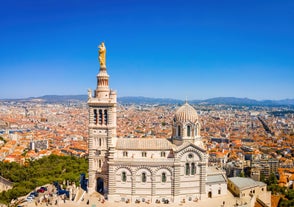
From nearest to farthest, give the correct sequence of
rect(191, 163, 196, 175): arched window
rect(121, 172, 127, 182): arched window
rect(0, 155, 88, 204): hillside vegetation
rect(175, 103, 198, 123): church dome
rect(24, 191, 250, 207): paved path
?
1. rect(24, 191, 250, 207): paved path
2. rect(121, 172, 127, 182): arched window
3. rect(191, 163, 196, 175): arched window
4. rect(175, 103, 198, 123): church dome
5. rect(0, 155, 88, 204): hillside vegetation

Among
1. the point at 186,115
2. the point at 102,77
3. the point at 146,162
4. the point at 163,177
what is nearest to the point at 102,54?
the point at 102,77

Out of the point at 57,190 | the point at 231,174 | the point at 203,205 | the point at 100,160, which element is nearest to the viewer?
the point at 203,205

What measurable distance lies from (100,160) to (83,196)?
5.30 m

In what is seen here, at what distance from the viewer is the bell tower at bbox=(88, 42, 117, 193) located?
145 ft

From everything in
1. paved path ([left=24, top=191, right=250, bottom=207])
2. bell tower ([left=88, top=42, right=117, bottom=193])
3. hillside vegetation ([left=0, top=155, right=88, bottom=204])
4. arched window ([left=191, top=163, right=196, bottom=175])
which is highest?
bell tower ([left=88, top=42, right=117, bottom=193])

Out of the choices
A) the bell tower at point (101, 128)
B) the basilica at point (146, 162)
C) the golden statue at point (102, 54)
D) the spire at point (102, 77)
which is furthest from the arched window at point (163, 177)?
the golden statue at point (102, 54)

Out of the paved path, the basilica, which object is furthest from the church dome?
the paved path

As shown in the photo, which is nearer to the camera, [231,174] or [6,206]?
[6,206]

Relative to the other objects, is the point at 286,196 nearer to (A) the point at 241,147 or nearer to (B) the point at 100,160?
(B) the point at 100,160

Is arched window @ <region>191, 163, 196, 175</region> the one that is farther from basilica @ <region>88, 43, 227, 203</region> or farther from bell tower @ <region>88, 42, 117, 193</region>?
bell tower @ <region>88, 42, 117, 193</region>

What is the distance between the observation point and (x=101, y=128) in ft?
146

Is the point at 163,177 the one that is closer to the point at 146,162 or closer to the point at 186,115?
the point at 146,162

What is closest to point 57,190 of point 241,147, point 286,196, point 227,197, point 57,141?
point 227,197

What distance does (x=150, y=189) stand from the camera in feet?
142
